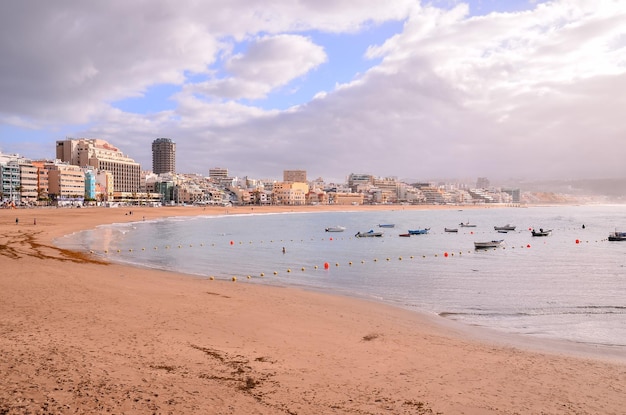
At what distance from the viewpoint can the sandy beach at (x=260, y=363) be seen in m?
7.57

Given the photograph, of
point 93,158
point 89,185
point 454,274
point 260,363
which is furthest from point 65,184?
point 260,363

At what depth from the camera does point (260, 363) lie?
984cm

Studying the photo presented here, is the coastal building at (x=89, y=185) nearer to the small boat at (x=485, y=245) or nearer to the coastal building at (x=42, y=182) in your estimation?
the coastal building at (x=42, y=182)

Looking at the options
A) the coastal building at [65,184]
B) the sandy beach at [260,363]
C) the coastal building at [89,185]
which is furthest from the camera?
the coastal building at [89,185]

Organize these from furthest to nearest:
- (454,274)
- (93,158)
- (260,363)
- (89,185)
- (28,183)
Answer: (93,158) → (89,185) → (28,183) → (454,274) → (260,363)

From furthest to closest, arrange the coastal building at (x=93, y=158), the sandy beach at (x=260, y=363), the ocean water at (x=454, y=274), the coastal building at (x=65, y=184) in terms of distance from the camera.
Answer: the coastal building at (x=93, y=158)
the coastal building at (x=65, y=184)
the ocean water at (x=454, y=274)
the sandy beach at (x=260, y=363)

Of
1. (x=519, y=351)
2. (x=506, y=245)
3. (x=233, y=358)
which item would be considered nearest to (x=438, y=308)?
(x=519, y=351)

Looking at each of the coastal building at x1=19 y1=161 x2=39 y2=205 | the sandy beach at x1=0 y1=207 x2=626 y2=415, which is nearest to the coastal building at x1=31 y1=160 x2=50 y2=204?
the coastal building at x1=19 y1=161 x2=39 y2=205

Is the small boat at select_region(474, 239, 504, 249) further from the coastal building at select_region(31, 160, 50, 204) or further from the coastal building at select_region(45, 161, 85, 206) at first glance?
the coastal building at select_region(31, 160, 50, 204)

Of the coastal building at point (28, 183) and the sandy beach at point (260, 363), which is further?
the coastal building at point (28, 183)

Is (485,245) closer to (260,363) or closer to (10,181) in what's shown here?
(260,363)

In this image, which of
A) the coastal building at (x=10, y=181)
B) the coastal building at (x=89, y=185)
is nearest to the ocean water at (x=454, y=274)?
the coastal building at (x=10, y=181)

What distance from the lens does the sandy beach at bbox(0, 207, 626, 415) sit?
7.57 metres

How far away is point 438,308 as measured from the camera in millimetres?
18516
